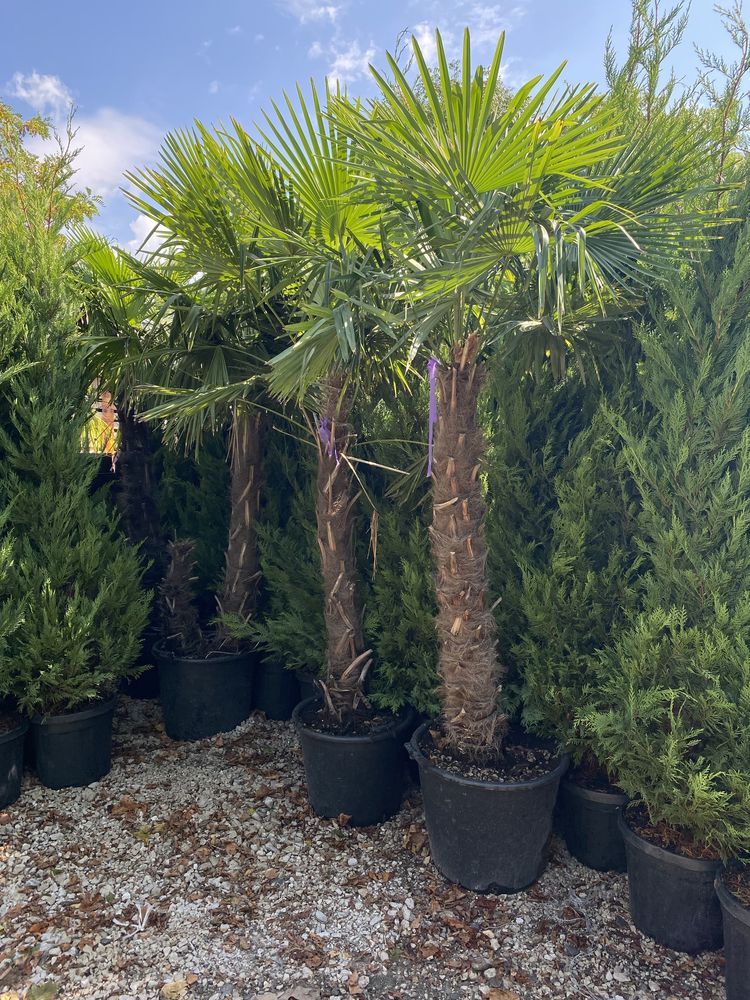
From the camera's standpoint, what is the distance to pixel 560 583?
2848mm

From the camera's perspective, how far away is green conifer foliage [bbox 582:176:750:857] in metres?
2.26

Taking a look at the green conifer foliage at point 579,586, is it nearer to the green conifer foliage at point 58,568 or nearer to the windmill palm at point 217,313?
the windmill palm at point 217,313

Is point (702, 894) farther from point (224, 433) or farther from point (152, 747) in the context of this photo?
point (224, 433)

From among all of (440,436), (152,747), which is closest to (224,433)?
(152,747)

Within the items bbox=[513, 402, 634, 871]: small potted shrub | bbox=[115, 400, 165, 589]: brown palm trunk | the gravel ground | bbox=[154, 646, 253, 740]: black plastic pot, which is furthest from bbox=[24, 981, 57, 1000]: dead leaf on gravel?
bbox=[115, 400, 165, 589]: brown palm trunk

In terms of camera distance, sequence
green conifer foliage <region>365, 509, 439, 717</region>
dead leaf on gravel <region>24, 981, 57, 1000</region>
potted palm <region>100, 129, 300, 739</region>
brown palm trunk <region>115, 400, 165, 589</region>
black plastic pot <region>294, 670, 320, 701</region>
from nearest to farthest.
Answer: dead leaf on gravel <region>24, 981, 57, 1000</region>, potted palm <region>100, 129, 300, 739</region>, green conifer foliage <region>365, 509, 439, 717</region>, black plastic pot <region>294, 670, 320, 701</region>, brown palm trunk <region>115, 400, 165, 589</region>

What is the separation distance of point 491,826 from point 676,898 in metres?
0.68

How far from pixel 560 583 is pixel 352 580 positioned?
1025 mm

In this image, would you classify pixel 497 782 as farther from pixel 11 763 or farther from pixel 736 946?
pixel 11 763

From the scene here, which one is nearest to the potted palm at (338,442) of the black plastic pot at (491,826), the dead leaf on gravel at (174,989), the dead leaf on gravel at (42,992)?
the black plastic pot at (491,826)

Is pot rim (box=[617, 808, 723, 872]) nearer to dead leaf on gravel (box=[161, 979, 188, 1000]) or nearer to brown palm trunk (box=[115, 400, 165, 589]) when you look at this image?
dead leaf on gravel (box=[161, 979, 188, 1000])

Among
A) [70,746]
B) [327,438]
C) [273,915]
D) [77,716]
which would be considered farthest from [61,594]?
[273,915]

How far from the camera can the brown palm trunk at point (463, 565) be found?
2.55 metres

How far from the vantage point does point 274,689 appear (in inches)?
168
